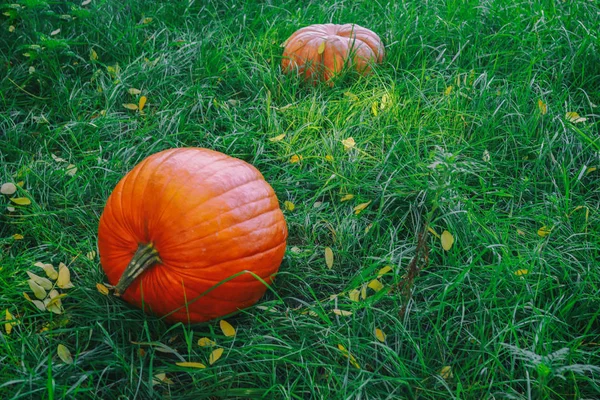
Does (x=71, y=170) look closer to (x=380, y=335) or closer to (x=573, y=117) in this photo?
(x=380, y=335)

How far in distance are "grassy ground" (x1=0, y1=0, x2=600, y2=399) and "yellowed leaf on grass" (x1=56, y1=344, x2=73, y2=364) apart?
1.1 inches

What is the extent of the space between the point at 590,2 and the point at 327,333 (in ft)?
9.24

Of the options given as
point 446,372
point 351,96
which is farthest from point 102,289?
point 351,96

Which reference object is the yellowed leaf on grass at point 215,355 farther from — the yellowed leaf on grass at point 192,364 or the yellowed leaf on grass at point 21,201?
the yellowed leaf on grass at point 21,201

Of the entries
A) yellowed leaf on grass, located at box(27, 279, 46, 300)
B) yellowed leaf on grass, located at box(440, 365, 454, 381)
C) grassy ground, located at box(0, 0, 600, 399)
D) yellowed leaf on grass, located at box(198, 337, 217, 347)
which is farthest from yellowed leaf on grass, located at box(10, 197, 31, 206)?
yellowed leaf on grass, located at box(440, 365, 454, 381)

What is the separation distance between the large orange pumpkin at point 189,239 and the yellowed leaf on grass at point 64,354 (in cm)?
25

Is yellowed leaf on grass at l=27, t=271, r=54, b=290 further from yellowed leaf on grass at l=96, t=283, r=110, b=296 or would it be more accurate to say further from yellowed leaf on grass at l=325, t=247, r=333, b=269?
yellowed leaf on grass at l=325, t=247, r=333, b=269

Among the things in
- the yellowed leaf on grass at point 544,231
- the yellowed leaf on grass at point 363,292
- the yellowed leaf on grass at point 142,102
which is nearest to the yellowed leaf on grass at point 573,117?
the yellowed leaf on grass at point 544,231

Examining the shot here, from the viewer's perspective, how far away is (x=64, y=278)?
223 cm

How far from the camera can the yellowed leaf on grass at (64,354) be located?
191cm

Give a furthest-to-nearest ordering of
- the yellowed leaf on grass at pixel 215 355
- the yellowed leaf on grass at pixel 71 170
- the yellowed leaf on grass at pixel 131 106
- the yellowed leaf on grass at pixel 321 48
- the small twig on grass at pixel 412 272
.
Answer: the yellowed leaf on grass at pixel 321 48 → the yellowed leaf on grass at pixel 131 106 → the yellowed leaf on grass at pixel 71 170 → the yellowed leaf on grass at pixel 215 355 → the small twig on grass at pixel 412 272

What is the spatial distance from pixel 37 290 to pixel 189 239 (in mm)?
622

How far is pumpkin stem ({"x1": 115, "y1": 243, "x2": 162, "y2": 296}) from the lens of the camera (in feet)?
6.71

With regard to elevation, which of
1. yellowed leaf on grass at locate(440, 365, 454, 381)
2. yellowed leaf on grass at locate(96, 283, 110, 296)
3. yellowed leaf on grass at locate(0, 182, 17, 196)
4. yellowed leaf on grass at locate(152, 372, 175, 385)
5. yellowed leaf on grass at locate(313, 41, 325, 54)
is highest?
yellowed leaf on grass at locate(313, 41, 325, 54)
